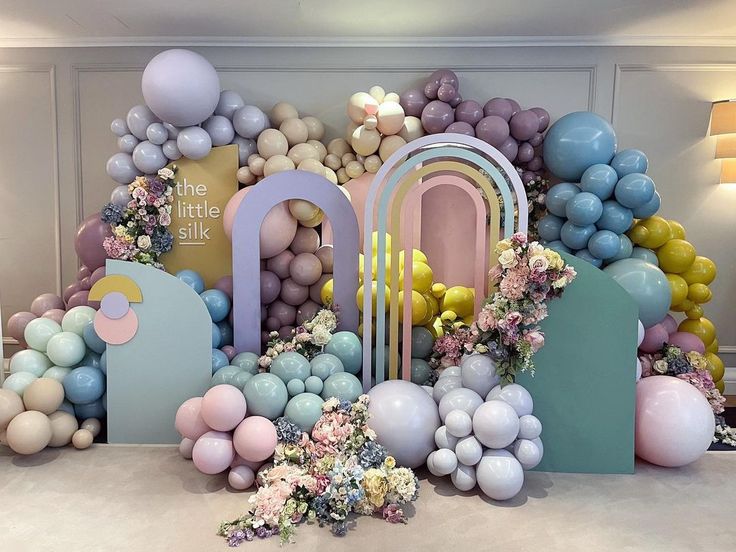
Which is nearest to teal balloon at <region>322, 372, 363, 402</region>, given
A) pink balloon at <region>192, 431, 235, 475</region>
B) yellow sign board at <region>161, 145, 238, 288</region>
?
pink balloon at <region>192, 431, 235, 475</region>

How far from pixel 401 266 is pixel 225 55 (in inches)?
85.4

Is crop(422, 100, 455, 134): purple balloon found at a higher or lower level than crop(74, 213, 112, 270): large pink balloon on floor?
higher

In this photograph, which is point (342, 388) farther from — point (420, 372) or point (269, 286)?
point (269, 286)

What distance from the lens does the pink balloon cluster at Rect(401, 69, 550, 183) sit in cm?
399

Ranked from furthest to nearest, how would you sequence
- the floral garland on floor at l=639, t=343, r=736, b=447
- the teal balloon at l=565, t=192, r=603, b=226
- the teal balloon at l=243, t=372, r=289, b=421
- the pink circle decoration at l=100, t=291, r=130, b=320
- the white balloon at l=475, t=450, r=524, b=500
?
1. the teal balloon at l=565, t=192, r=603, b=226
2. the floral garland on floor at l=639, t=343, r=736, b=447
3. the pink circle decoration at l=100, t=291, r=130, b=320
4. the teal balloon at l=243, t=372, r=289, b=421
5. the white balloon at l=475, t=450, r=524, b=500

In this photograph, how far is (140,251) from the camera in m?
3.84

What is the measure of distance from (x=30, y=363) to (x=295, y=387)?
158 cm

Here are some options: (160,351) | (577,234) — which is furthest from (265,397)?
(577,234)

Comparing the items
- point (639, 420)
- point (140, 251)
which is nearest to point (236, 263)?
point (140, 251)

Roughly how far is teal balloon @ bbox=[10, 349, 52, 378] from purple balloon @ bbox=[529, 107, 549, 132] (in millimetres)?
3485

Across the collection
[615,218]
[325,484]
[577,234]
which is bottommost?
[325,484]

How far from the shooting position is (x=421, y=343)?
11.7 feet

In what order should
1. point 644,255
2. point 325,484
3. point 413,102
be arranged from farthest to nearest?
point 413,102
point 644,255
point 325,484

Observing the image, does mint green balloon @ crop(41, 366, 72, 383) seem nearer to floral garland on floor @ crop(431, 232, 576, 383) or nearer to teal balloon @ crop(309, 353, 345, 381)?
teal balloon @ crop(309, 353, 345, 381)
